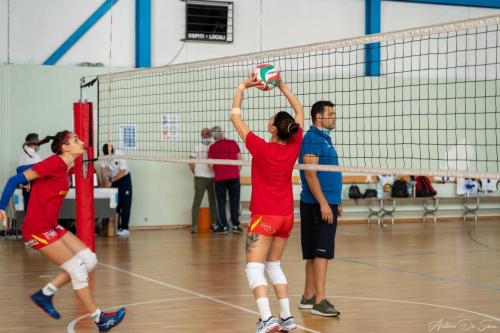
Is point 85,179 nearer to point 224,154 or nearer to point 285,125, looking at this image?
point 285,125

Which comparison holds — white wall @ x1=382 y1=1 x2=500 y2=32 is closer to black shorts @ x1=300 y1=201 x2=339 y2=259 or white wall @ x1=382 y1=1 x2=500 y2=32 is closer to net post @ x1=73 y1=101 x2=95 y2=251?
net post @ x1=73 y1=101 x2=95 y2=251

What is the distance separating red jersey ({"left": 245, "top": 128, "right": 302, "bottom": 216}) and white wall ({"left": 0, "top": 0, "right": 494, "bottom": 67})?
1069 cm

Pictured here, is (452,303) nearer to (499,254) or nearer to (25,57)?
(499,254)

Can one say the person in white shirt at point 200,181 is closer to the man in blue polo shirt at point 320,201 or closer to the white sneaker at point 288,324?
the man in blue polo shirt at point 320,201

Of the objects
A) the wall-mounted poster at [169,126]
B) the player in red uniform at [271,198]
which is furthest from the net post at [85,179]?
the wall-mounted poster at [169,126]

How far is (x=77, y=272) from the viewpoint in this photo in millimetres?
6734

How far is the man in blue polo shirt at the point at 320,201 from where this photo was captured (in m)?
7.34

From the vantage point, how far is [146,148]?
16.8m

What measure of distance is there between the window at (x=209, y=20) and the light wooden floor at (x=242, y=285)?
439cm

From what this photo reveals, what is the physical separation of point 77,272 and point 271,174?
1741mm

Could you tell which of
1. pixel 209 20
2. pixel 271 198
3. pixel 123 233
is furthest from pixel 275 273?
pixel 209 20

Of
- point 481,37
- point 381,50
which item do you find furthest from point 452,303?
point 481,37

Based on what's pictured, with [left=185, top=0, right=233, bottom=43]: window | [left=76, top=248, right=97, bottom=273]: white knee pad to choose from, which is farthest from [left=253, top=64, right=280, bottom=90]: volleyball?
[left=185, top=0, right=233, bottom=43]: window

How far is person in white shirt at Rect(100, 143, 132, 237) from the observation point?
51.5ft
